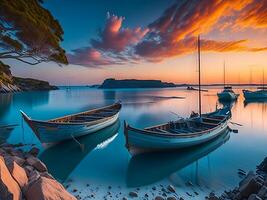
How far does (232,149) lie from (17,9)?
17184 mm

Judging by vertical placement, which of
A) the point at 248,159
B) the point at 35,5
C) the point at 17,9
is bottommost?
the point at 248,159

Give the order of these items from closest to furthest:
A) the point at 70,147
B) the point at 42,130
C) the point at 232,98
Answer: the point at 42,130, the point at 70,147, the point at 232,98

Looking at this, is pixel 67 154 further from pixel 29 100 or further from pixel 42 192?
pixel 29 100

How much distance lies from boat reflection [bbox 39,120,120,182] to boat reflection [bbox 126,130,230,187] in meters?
3.47

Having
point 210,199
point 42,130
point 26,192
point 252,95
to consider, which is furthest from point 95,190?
point 252,95

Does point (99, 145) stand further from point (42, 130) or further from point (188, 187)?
point (188, 187)

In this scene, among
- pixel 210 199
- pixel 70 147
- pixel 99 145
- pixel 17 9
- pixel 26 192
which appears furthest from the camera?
pixel 99 145

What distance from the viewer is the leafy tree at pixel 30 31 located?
1106cm

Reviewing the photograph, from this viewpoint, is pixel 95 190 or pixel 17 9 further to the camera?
pixel 17 9

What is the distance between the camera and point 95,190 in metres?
7.94

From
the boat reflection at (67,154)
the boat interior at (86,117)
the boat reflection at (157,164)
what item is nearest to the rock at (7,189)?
the boat reflection at (67,154)

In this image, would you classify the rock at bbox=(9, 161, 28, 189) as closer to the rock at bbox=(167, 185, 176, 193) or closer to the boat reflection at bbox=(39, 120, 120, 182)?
the boat reflection at bbox=(39, 120, 120, 182)

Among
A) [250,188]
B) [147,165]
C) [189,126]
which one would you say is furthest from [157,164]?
[189,126]

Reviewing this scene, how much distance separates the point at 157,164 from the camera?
35.3 ft
